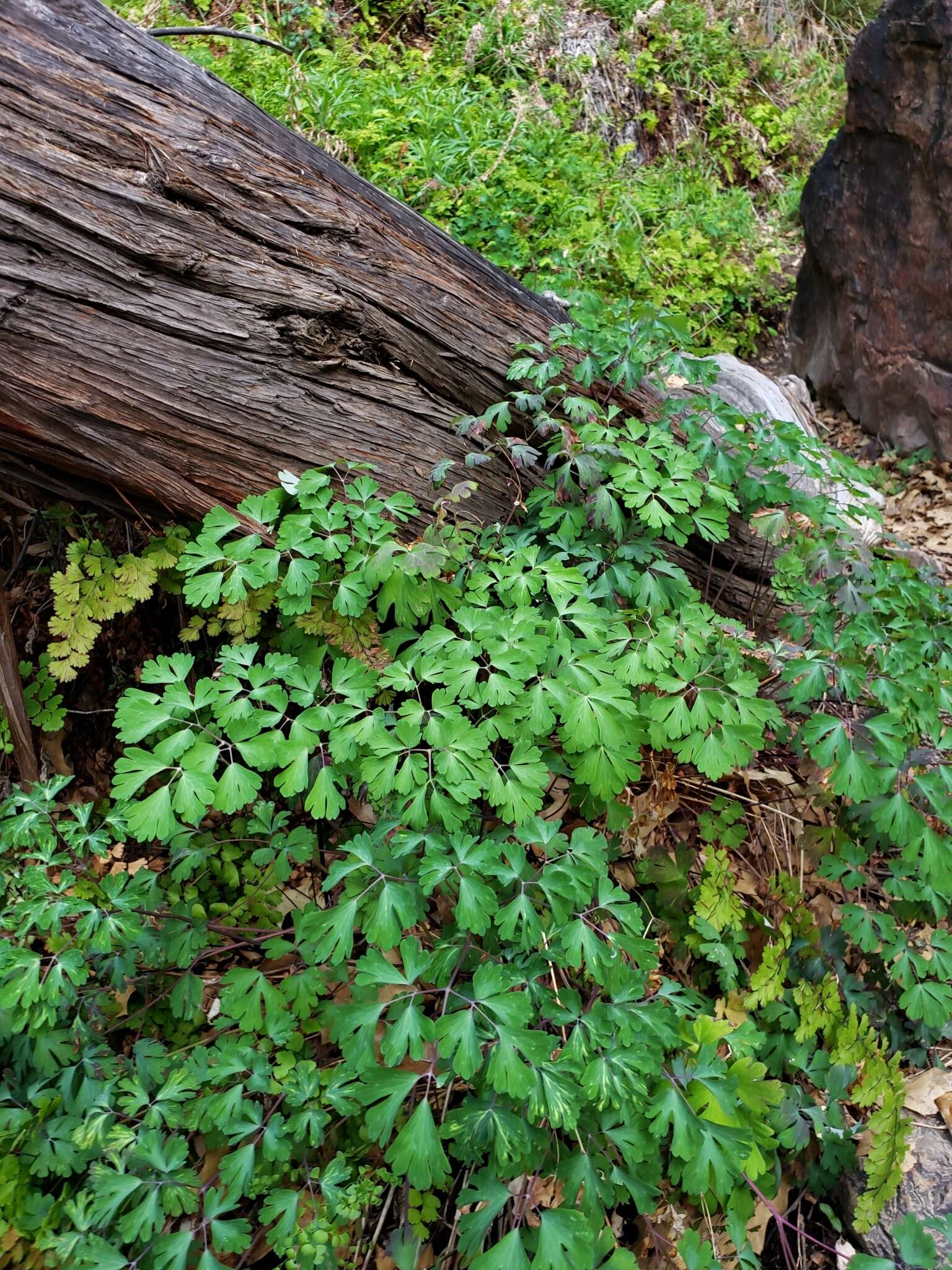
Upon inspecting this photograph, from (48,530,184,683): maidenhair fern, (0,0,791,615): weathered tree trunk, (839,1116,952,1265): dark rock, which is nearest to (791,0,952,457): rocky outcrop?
(0,0,791,615): weathered tree trunk

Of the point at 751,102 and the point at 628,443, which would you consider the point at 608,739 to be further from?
the point at 751,102

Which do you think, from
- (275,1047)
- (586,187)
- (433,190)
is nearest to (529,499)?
(275,1047)

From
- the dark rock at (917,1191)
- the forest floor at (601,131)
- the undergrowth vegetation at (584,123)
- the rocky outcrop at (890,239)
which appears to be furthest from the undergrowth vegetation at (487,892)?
the rocky outcrop at (890,239)

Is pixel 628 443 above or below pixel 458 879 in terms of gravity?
above

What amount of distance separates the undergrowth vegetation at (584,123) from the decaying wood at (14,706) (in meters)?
3.50

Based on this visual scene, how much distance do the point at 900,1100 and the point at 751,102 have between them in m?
8.50

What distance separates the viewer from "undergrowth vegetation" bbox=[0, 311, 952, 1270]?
1.72m

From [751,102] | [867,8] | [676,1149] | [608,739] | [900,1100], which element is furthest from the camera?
[867,8]

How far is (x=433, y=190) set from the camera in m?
5.31

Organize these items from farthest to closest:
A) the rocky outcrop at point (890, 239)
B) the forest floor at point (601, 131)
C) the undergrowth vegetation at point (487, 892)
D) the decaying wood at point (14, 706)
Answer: the forest floor at point (601, 131) → the rocky outcrop at point (890, 239) → the decaying wood at point (14, 706) → the undergrowth vegetation at point (487, 892)

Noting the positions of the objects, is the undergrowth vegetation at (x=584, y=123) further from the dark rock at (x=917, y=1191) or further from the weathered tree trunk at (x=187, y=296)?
the dark rock at (x=917, y=1191)

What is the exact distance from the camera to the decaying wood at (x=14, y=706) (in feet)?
8.21

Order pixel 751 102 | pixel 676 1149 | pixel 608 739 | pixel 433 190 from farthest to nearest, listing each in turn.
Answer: pixel 751 102, pixel 433 190, pixel 608 739, pixel 676 1149

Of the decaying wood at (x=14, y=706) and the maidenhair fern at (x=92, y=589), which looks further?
the decaying wood at (x=14, y=706)
